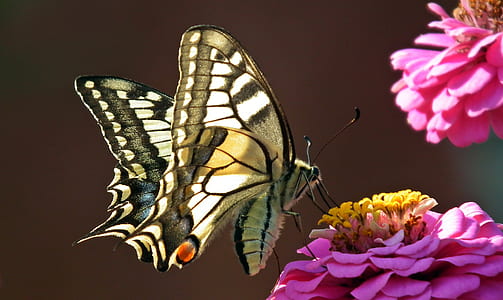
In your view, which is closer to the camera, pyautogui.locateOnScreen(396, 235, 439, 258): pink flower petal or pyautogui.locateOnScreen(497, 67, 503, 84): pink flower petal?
pyautogui.locateOnScreen(396, 235, 439, 258): pink flower petal

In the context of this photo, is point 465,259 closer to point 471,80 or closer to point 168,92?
point 471,80

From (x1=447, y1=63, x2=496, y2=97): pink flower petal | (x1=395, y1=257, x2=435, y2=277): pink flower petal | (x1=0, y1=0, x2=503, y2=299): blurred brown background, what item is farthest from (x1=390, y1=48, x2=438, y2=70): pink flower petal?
(x1=0, y1=0, x2=503, y2=299): blurred brown background

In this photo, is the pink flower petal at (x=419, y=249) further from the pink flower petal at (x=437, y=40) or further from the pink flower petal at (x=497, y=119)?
the pink flower petal at (x=437, y=40)

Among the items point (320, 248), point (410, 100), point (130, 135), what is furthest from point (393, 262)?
point (130, 135)

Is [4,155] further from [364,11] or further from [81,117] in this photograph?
[364,11]

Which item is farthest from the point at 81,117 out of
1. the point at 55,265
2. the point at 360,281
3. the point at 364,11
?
the point at 360,281

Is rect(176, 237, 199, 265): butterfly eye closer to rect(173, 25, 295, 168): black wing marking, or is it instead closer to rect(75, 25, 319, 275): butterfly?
rect(75, 25, 319, 275): butterfly

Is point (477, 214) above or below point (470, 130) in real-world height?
below

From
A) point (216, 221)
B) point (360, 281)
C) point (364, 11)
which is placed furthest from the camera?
point (364, 11)
